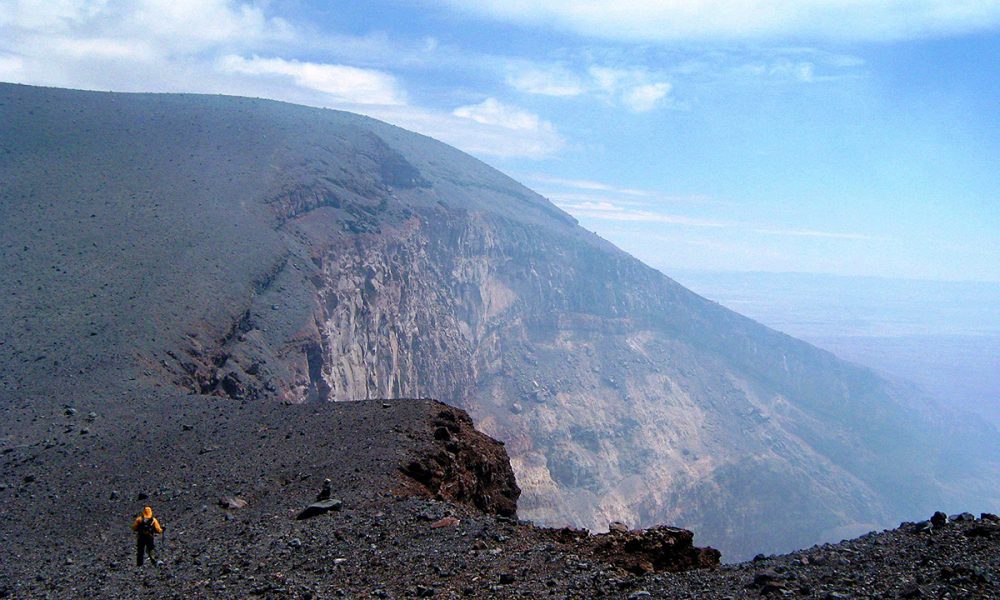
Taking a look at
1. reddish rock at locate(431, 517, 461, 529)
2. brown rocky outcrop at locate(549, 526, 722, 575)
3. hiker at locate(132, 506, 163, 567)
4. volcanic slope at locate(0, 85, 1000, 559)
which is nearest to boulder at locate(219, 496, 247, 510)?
hiker at locate(132, 506, 163, 567)

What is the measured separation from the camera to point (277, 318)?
3247 cm

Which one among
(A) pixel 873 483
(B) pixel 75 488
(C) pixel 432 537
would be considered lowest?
(A) pixel 873 483

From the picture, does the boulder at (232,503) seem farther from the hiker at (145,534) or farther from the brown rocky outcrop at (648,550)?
the brown rocky outcrop at (648,550)

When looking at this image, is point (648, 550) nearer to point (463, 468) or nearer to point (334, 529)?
point (334, 529)

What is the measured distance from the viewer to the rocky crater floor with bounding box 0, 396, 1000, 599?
8703 millimetres

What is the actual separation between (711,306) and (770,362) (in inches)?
408

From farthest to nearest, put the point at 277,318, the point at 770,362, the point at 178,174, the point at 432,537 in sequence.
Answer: the point at 770,362 < the point at 178,174 < the point at 277,318 < the point at 432,537

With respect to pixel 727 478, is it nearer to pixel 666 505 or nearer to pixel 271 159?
pixel 666 505

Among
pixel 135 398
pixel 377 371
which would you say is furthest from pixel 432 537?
pixel 377 371

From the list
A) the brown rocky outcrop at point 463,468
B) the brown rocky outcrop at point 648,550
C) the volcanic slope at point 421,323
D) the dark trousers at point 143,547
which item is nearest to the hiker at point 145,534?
the dark trousers at point 143,547

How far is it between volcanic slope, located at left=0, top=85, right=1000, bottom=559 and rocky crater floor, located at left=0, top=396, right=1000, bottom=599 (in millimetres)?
3583

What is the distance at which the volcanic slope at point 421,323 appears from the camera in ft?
85.8

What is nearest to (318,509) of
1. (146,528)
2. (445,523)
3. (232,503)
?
(232,503)

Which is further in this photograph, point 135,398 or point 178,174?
point 178,174
